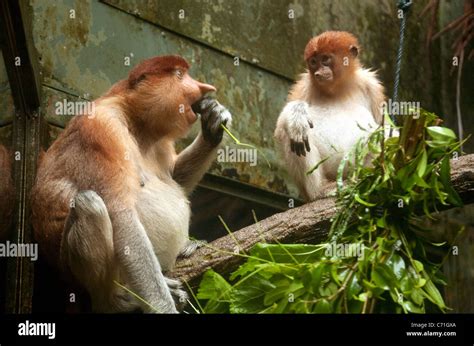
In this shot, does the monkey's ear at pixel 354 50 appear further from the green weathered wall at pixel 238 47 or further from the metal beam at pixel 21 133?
the metal beam at pixel 21 133

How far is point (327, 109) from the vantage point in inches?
310

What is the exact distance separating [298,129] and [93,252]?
2.16 metres

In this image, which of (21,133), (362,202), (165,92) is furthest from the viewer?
(21,133)

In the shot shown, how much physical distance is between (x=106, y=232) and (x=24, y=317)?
1066mm

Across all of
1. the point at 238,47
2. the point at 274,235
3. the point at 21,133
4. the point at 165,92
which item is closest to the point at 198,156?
the point at 165,92

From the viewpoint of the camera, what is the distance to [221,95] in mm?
8672

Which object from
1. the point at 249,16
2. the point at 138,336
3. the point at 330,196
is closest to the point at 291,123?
the point at 330,196

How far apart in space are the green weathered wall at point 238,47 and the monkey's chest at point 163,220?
154 cm

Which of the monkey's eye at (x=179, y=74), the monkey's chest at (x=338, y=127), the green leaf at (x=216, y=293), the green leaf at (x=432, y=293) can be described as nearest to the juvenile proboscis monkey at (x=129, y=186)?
the monkey's eye at (x=179, y=74)

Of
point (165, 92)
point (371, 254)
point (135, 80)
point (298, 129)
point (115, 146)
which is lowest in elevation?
point (371, 254)

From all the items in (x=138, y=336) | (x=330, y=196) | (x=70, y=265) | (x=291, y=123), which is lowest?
(x=138, y=336)

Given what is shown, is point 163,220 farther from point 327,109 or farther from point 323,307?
point 327,109

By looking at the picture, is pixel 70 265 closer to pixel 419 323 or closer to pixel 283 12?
pixel 419 323

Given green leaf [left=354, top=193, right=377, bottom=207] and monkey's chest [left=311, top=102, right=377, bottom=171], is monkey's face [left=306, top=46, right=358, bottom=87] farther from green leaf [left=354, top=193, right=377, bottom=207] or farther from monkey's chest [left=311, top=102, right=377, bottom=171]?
green leaf [left=354, top=193, right=377, bottom=207]
